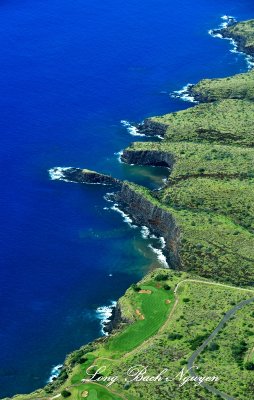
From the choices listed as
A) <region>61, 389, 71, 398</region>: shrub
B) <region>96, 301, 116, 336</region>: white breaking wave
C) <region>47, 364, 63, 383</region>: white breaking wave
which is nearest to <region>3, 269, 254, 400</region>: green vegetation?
<region>61, 389, 71, 398</region>: shrub

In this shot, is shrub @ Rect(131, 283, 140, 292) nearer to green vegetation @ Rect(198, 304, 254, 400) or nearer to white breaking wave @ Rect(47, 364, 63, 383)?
white breaking wave @ Rect(47, 364, 63, 383)

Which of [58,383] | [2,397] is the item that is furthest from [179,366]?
[2,397]

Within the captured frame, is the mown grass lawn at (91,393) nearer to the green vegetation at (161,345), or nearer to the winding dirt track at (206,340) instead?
the green vegetation at (161,345)

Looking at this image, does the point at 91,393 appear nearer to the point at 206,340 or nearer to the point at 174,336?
the point at 174,336

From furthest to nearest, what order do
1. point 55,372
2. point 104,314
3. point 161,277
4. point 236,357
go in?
point 161,277, point 104,314, point 55,372, point 236,357

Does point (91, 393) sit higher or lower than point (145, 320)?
lower

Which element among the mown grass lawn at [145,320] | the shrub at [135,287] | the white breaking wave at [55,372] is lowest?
the white breaking wave at [55,372]

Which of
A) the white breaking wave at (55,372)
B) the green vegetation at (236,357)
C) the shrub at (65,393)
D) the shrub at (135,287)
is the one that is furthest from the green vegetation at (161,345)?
the white breaking wave at (55,372)

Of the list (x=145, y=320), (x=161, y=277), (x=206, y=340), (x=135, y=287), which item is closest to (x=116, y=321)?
(x=145, y=320)
